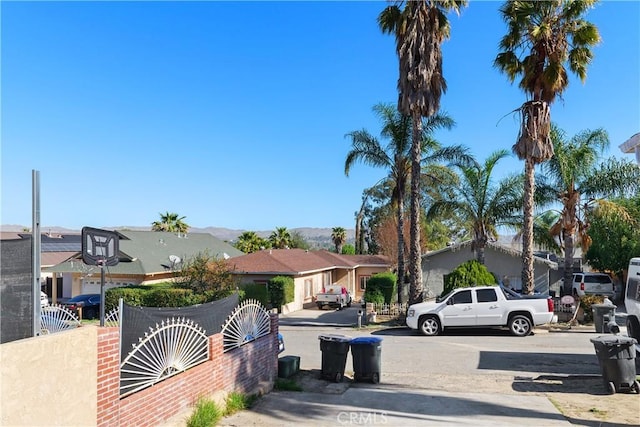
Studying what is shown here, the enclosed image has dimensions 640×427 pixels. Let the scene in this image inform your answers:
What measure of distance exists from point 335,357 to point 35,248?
7.56 m

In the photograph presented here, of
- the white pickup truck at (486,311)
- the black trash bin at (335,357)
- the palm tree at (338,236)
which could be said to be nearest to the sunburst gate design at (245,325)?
the black trash bin at (335,357)

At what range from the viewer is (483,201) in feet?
86.3

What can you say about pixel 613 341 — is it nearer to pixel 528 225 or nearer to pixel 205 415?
pixel 205 415

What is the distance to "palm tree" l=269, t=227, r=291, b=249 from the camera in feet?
189

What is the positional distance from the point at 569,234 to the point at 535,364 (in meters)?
13.9

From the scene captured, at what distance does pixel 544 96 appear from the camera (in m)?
22.8

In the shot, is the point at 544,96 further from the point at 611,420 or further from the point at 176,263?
the point at 176,263

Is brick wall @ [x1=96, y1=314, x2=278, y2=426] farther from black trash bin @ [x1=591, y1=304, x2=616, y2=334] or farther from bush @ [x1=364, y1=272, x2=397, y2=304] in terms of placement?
bush @ [x1=364, y1=272, x2=397, y2=304]

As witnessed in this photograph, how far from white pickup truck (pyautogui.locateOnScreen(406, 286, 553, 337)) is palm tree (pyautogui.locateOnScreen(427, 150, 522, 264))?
779cm

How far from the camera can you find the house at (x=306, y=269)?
31172 mm

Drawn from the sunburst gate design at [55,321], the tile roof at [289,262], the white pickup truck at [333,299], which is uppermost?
the tile roof at [289,262]

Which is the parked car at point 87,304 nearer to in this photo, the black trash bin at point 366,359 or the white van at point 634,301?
the black trash bin at point 366,359

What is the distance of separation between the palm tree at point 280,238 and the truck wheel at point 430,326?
38471 millimetres

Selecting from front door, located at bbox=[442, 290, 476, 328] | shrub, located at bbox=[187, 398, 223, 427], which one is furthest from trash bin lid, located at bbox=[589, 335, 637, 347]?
front door, located at bbox=[442, 290, 476, 328]
